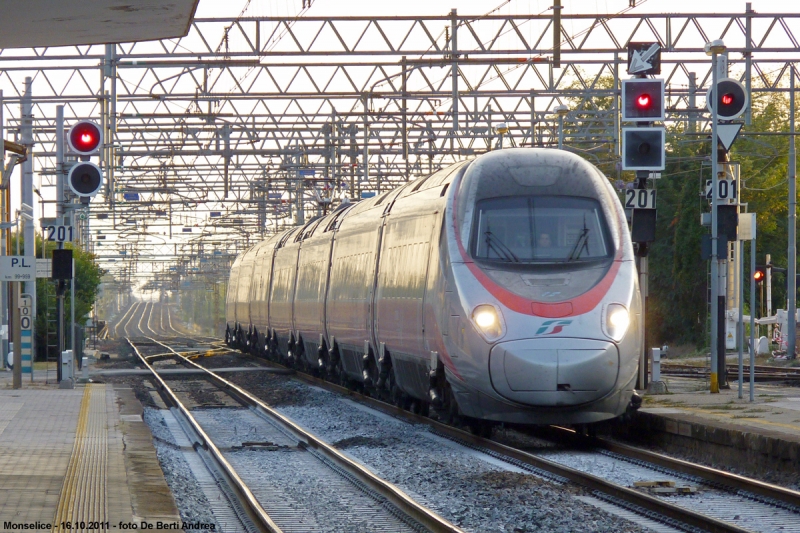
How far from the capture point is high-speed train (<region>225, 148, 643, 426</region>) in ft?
42.3

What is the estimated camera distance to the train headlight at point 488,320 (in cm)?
1304

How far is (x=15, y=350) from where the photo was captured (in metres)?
22.1

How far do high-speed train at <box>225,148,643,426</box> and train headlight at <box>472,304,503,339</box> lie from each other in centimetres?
1

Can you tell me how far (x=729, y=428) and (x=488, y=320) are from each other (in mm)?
2630

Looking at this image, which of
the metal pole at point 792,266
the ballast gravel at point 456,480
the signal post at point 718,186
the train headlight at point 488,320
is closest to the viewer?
the ballast gravel at point 456,480

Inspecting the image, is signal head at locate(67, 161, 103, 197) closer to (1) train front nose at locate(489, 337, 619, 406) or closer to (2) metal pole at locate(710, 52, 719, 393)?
(1) train front nose at locate(489, 337, 619, 406)

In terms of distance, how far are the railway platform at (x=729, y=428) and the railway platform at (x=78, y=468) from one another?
18.0 feet

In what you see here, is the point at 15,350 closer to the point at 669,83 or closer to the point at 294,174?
the point at 669,83

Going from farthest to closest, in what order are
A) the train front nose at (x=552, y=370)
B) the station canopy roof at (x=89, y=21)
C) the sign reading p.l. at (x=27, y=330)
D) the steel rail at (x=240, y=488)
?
1. the sign reading p.l. at (x=27, y=330)
2. the train front nose at (x=552, y=370)
3. the steel rail at (x=240, y=488)
4. the station canopy roof at (x=89, y=21)

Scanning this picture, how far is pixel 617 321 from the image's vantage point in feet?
43.3

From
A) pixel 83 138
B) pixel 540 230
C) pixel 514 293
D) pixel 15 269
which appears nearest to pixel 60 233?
pixel 15 269

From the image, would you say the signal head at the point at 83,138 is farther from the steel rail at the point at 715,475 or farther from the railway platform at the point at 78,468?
the steel rail at the point at 715,475

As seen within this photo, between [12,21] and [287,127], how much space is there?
3060 centimetres

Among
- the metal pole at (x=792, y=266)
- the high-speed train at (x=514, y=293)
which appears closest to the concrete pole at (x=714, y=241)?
the high-speed train at (x=514, y=293)
